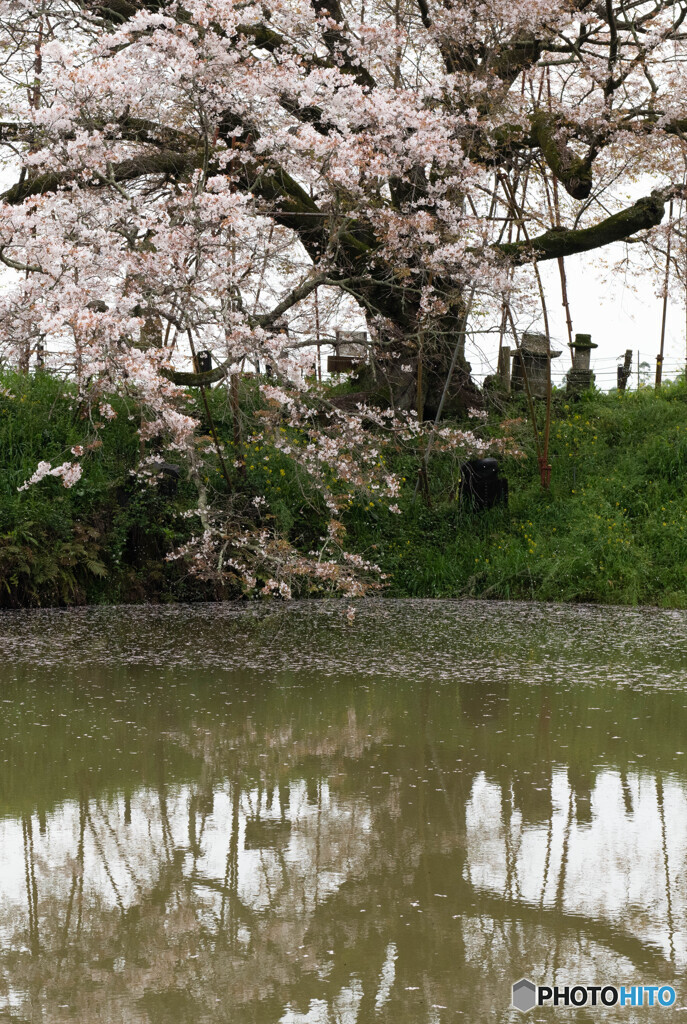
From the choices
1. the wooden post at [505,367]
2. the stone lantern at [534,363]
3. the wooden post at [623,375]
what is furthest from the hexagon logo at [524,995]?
the wooden post at [623,375]

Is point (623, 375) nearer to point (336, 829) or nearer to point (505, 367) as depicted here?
point (505, 367)

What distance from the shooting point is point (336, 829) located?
4363 mm

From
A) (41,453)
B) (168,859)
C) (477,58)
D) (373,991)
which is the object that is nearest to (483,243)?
(477,58)

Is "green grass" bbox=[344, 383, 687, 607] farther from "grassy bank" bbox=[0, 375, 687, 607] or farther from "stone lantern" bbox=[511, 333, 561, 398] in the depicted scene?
"stone lantern" bbox=[511, 333, 561, 398]

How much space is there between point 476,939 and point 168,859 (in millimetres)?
1323

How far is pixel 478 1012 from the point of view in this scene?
2.90 meters

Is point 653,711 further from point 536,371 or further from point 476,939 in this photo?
point 536,371

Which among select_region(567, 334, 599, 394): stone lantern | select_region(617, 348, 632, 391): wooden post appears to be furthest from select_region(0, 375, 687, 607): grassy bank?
select_region(617, 348, 632, 391): wooden post

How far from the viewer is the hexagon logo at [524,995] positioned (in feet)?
9.73

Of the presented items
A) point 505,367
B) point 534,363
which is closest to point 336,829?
point 534,363

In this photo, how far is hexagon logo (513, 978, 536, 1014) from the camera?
297cm

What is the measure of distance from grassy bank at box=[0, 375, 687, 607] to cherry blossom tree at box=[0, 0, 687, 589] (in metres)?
0.74

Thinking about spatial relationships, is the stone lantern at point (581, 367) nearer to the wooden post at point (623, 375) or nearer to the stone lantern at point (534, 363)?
the stone lantern at point (534, 363)

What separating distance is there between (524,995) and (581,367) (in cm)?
1269
